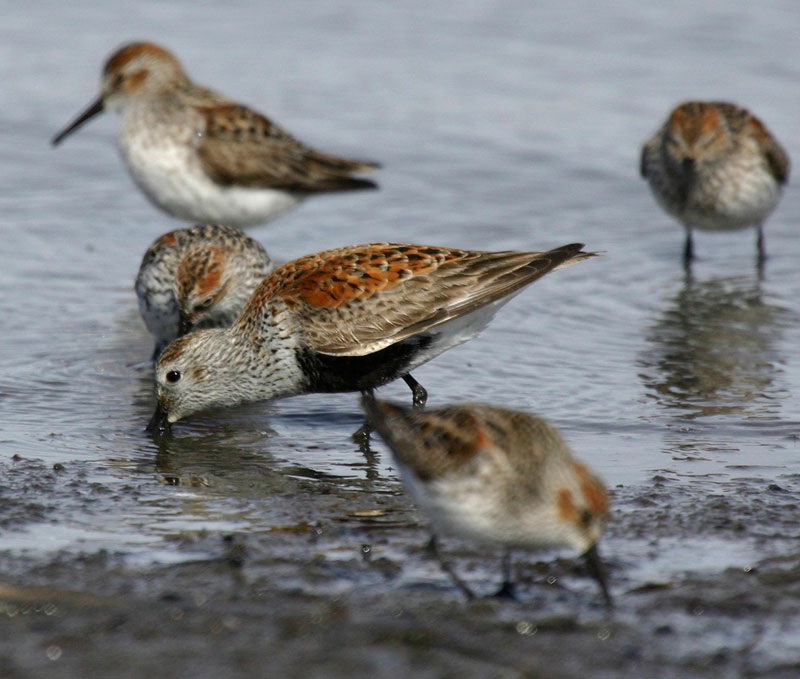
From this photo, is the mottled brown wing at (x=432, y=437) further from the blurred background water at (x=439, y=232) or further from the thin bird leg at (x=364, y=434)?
the thin bird leg at (x=364, y=434)

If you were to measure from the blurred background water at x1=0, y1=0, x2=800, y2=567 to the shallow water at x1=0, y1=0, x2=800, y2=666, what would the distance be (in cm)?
3

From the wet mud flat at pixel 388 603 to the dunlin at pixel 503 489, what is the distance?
0.94 ft

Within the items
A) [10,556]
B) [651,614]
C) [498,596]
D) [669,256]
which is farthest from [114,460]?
[669,256]

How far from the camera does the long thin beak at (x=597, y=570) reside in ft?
18.7

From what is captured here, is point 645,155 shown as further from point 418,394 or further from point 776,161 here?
point 418,394

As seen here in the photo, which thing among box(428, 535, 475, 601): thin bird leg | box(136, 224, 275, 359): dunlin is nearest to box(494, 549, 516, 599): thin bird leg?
box(428, 535, 475, 601): thin bird leg

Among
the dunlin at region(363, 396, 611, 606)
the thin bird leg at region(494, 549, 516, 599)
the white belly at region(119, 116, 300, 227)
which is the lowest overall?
the thin bird leg at region(494, 549, 516, 599)

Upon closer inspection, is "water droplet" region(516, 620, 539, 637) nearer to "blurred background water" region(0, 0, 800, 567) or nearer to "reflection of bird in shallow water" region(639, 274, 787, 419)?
"blurred background water" region(0, 0, 800, 567)

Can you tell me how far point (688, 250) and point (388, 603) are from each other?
834cm

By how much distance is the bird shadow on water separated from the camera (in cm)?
910

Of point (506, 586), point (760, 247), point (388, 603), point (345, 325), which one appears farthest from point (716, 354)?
point (388, 603)

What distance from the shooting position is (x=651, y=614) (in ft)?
18.9

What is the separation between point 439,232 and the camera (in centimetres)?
1366

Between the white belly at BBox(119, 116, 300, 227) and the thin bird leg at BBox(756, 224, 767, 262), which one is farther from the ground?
the white belly at BBox(119, 116, 300, 227)
